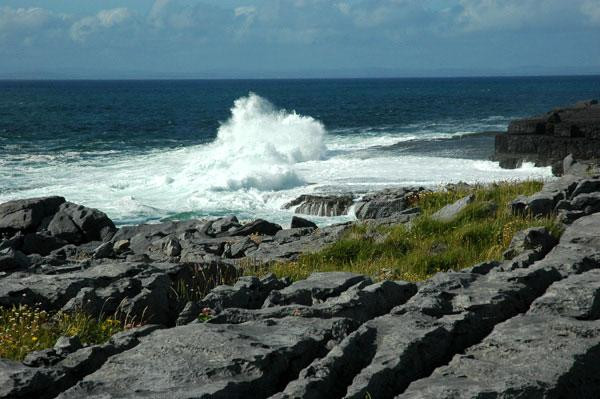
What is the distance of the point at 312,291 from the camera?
7.48 meters

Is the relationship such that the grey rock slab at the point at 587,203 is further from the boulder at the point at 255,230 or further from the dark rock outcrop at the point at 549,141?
the dark rock outcrop at the point at 549,141

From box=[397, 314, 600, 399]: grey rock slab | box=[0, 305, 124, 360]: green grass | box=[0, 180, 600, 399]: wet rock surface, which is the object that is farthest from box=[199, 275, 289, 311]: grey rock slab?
box=[397, 314, 600, 399]: grey rock slab

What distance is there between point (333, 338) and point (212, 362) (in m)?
1.01

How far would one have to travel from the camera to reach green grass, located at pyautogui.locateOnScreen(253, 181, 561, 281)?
1045 centimetres

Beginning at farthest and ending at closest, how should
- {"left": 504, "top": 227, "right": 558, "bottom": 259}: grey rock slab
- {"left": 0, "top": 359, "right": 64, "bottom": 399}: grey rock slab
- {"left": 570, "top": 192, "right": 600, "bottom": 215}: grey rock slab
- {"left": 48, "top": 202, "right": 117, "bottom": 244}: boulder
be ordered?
1. {"left": 48, "top": 202, "right": 117, "bottom": 244}: boulder
2. {"left": 570, "top": 192, "right": 600, "bottom": 215}: grey rock slab
3. {"left": 504, "top": 227, "right": 558, "bottom": 259}: grey rock slab
4. {"left": 0, "top": 359, "right": 64, "bottom": 399}: grey rock slab

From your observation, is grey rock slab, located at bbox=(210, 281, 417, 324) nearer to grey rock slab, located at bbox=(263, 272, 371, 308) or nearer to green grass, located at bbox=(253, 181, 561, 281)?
grey rock slab, located at bbox=(263, 272, 371, 308)

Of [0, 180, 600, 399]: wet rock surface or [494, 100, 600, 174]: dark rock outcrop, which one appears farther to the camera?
[494, 100, 600, 174]: dark rock outcrop

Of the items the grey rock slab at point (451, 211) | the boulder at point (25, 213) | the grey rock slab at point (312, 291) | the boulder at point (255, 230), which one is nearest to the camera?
the grey rock slab at point (312, 291)

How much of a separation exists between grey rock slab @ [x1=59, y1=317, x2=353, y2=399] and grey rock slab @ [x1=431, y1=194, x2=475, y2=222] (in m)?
6.93

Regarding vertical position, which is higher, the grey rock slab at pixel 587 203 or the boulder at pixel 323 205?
the grey rock slab at pixel 587 203

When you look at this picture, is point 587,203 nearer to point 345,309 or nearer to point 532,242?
point 532,242

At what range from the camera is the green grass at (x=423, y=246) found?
34.3 ft

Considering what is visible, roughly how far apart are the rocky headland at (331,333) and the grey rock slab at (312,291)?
0.05ft

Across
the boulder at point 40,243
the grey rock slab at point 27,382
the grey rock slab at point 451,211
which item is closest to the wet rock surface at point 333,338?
the grey rock slab at point 27,382
